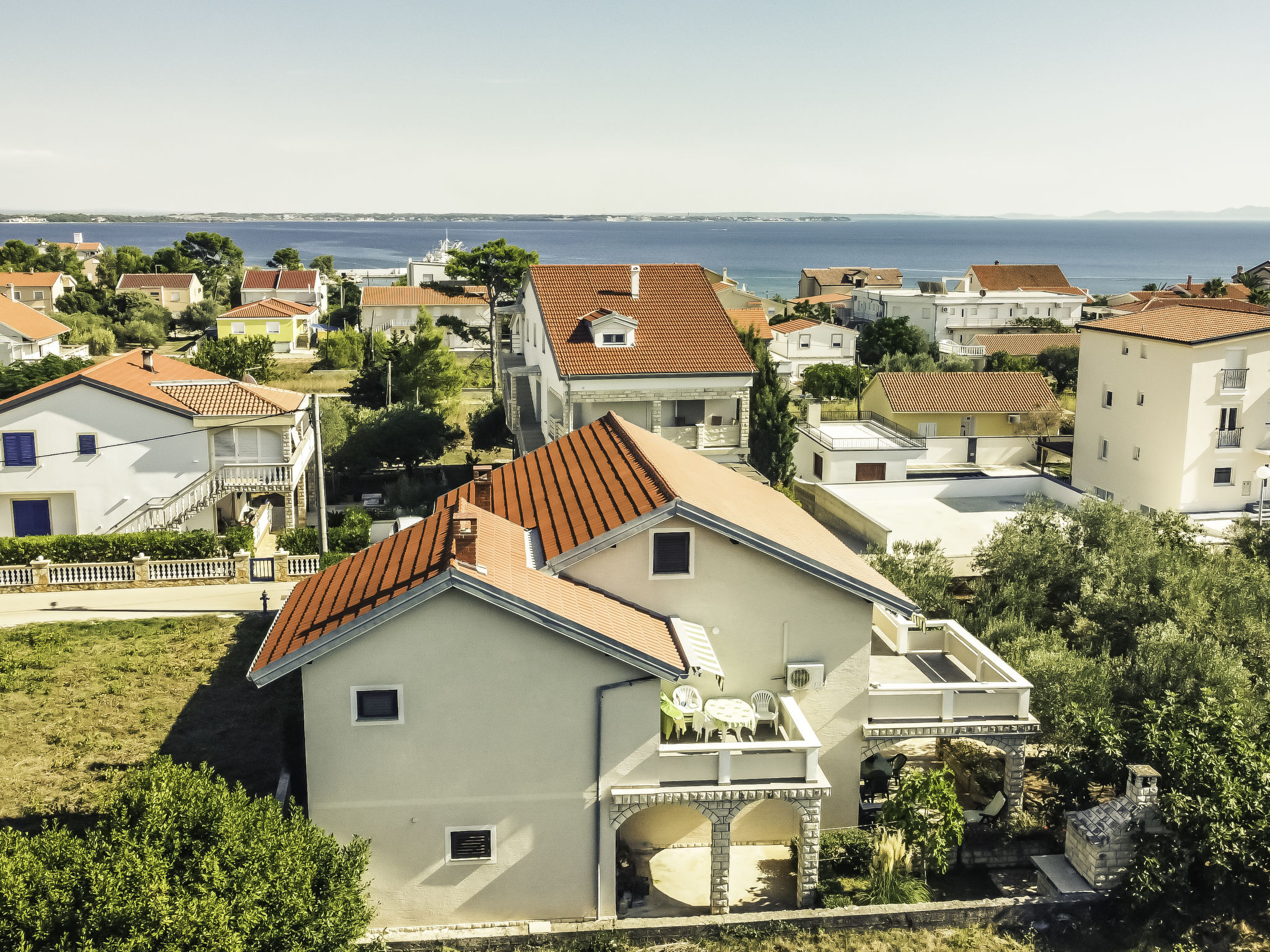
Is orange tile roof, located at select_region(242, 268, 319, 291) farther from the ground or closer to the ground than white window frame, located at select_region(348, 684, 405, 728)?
farther from the ground

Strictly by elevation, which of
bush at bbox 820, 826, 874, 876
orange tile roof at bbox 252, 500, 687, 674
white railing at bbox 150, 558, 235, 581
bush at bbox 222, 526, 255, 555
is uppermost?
orange tile roof at bbox 252, 500, 687, 674

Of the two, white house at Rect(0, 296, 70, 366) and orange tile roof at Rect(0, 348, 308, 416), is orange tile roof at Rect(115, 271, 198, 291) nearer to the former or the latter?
white house at Rect(0, 296, 70, 366)

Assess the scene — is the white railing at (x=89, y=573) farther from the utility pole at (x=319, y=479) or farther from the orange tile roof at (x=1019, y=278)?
the orange tile roof at (x=1019, y=278)

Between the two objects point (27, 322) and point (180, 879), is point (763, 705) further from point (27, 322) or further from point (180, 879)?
point (27, 322)

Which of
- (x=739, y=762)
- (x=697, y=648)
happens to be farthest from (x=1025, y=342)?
(x=739, y=762)

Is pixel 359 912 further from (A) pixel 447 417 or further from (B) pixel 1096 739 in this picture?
(A) pixel 447 417

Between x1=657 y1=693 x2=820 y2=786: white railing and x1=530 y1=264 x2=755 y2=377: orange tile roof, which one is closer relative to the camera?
x1=657 y1=693 x2=820 y2=786: white railing

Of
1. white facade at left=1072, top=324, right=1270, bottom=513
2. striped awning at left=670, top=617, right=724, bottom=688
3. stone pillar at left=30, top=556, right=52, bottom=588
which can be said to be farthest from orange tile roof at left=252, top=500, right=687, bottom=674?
white facade at left=1072, top=324, right=1270, bottom=513
